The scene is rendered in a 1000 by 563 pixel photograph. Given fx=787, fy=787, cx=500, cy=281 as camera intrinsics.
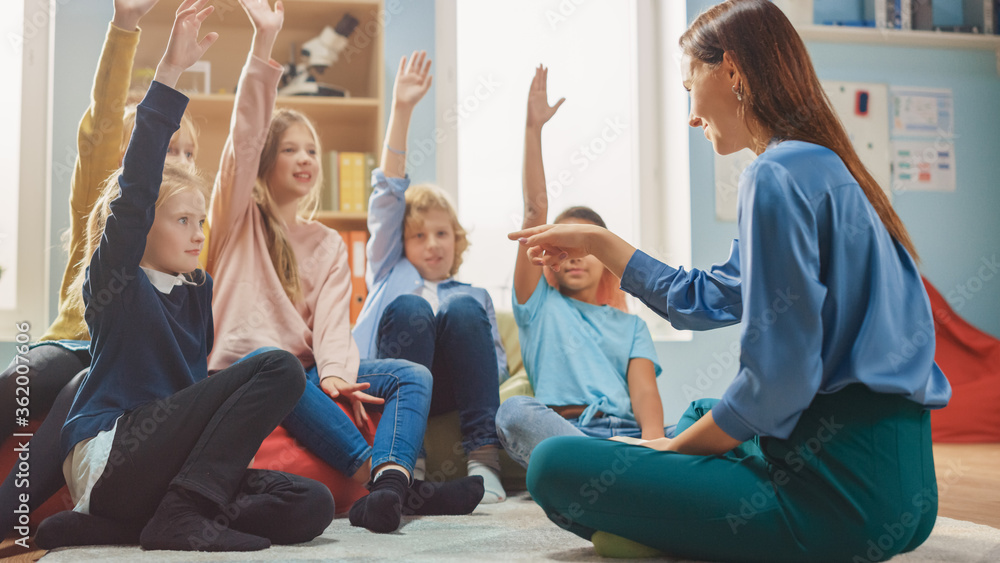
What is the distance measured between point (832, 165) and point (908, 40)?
9.63ft

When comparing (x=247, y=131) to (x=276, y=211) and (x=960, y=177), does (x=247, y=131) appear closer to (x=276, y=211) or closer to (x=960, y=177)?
(x=276, y=211)

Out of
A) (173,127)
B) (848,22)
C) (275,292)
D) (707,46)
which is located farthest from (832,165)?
(848,22)

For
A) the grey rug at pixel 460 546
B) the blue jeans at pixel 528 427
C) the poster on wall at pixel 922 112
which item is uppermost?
the poster on wall at pixel 922 112

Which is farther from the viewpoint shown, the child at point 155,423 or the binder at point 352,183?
the binder at point 352,183

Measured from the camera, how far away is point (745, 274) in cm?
91

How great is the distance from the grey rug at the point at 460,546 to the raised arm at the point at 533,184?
2.19 feet

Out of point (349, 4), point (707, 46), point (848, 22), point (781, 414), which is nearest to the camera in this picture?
point (781, 414)

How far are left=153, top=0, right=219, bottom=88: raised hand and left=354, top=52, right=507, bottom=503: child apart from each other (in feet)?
2.21

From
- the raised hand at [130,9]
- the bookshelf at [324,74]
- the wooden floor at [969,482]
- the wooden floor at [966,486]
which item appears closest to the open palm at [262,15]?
the raised hand at [130,9]

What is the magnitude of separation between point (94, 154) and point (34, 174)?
1.42 m

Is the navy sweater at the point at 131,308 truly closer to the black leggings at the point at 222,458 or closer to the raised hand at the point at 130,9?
the black leggings at the point at 222,458

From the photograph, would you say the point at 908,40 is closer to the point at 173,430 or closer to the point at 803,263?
the point at 803,263

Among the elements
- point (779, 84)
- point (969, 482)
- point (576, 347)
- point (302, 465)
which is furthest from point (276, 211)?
point (969, 482)

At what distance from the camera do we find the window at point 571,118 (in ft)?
10.3
